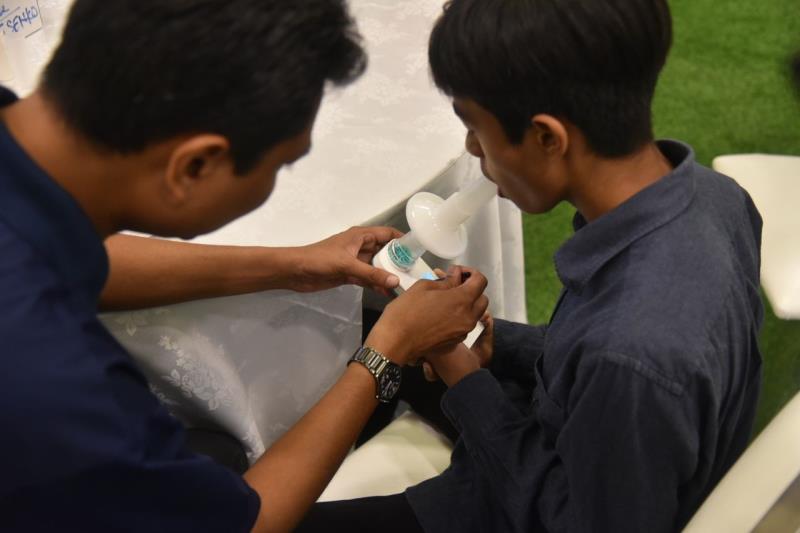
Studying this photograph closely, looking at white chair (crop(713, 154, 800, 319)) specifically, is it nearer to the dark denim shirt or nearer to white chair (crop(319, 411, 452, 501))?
the dark denim shirt

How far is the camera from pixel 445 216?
37.3 inches

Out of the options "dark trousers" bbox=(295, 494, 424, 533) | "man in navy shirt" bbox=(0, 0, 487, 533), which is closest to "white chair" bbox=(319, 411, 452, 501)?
"dark trousers" bbox=(295, 494, 424, 533)

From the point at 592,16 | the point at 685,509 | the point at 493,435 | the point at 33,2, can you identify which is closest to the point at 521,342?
the point at 493,435

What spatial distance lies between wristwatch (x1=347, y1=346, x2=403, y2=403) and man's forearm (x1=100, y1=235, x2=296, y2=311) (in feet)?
0.48

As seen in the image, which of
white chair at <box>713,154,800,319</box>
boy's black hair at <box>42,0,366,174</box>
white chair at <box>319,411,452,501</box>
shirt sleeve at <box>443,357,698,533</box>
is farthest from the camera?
white chair at <box>713,154,800,319</box>

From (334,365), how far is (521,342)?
0.25 meters

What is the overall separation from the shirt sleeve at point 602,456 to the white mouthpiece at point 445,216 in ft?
0.72

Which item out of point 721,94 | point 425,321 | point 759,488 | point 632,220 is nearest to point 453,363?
point 425,321

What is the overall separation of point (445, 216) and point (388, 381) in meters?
0.22

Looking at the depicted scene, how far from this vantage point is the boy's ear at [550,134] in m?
0.68

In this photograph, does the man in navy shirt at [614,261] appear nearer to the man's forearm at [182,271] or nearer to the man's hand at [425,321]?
the man's hand at [425,321]

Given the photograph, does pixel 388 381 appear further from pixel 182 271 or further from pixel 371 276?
pixel 182 271

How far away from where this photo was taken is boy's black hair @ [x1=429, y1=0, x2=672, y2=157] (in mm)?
641

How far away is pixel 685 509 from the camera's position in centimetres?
76
